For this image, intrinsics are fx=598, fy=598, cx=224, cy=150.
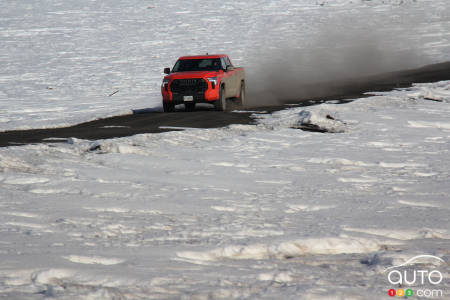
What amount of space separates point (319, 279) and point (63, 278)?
1.82 metres

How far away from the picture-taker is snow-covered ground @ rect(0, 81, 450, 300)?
422cm

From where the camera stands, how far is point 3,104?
72.5ft

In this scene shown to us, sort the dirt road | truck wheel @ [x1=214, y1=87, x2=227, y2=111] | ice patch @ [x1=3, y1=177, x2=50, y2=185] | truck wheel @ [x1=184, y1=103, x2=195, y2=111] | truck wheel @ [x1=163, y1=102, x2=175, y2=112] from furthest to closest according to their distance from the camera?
truck wheel @ [x1=184, y1=103, x2=195, y2=111], truck wheel @ [x1=163, y1=102, x2=175, y2=112], truck wheel @ [x1=214, y1=87, x2=227, y2=111], the dirt road, ice patch @ [x1=3, y1=177, x2=50, y2=185]

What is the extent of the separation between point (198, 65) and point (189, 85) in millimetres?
1195

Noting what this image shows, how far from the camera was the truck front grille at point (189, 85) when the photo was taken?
17.1 meters

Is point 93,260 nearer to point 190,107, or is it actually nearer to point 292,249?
point 292,249

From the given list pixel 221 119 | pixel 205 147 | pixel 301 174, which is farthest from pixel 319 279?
pixel 221 119

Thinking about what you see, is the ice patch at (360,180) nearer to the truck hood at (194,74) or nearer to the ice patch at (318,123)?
the ice patch at (318,123)

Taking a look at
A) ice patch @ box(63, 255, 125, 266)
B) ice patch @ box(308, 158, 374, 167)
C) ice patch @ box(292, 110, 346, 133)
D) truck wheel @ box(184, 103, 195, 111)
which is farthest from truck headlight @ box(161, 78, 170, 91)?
ice patch @ box(63, 255, 125, 266)

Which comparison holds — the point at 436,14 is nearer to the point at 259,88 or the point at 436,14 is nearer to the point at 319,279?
the point at 259,88

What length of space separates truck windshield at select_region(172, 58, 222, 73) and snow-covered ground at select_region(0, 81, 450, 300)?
18.8 feet

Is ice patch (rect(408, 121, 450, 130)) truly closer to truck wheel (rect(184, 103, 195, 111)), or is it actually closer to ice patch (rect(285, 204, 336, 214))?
truck wheel (rect(184, 103, 195, 111))

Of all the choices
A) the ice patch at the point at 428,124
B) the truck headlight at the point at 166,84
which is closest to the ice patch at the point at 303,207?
the ice patch at the point at 428,124

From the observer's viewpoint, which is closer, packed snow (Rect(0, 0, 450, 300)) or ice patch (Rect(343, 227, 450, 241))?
packed snow (Rect(0, 0, 450, 300))
